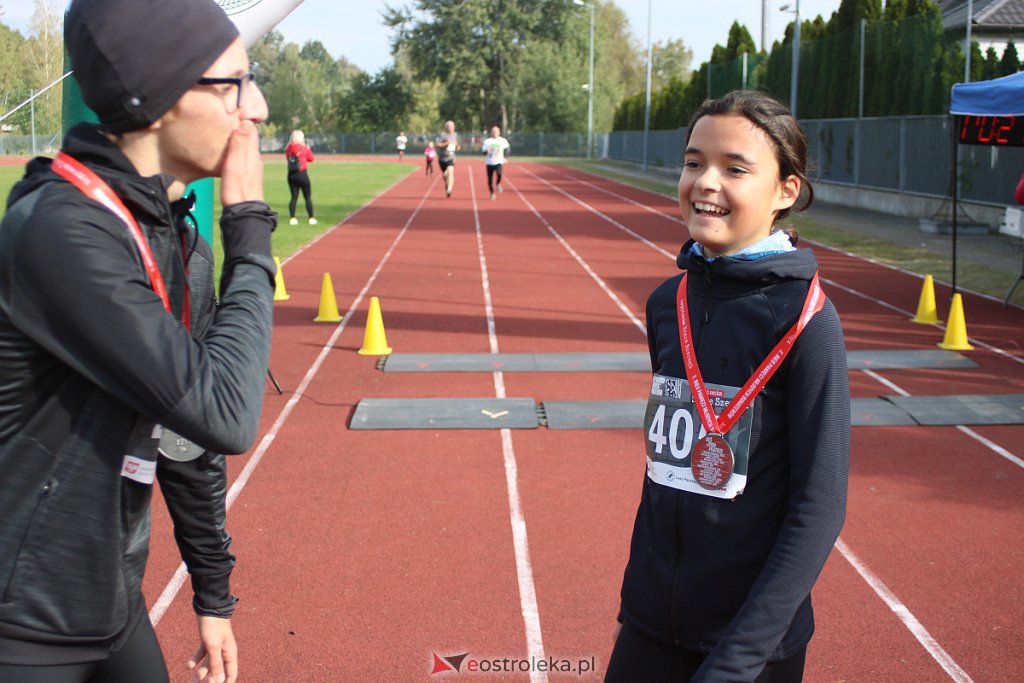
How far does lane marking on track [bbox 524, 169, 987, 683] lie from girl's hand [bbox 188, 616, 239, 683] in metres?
3.03

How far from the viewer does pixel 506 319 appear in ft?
38.8

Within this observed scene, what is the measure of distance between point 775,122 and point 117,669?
1.65 meters

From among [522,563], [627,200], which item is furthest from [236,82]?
[627,200]

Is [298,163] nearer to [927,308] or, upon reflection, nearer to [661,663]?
[927,308]

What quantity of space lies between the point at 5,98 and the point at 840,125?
26505 millimetres

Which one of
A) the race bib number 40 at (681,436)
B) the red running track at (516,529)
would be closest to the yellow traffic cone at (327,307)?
the red running track at (516,529)

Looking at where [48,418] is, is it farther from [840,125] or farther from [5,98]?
[840,125]

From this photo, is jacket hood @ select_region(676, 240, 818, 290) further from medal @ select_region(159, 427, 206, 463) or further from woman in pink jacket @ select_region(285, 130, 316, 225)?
woman in pink jacket @ select_region(285, 130, 316, 225)

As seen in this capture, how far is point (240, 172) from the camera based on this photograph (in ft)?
5.65

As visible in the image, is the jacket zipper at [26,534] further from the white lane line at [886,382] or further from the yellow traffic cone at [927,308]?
the yellow traffic cone at [927,308]

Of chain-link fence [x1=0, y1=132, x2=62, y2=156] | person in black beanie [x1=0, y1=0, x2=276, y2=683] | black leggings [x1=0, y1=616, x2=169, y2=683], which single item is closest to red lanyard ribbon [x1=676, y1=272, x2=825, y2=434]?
person in black beanie [x1=0, y1=0, x2=276, y2=683]

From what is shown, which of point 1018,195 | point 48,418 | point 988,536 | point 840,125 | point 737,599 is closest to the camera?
point 48,418

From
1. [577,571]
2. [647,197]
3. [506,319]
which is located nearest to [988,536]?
[577,571]

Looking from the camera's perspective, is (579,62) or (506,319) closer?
(506,319)
